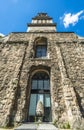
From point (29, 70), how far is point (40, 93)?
5.69 ft

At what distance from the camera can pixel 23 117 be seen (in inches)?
267

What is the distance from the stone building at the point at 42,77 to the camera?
690 cm

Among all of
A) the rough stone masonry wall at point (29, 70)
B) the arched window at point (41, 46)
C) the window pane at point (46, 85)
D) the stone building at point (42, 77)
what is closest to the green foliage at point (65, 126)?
the stone building at point (42, 77)

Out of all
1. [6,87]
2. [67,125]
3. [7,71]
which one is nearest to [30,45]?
[7,71]

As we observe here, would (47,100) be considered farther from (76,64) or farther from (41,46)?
(41,46)

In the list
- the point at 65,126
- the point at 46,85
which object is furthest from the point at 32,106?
the point at 65,126

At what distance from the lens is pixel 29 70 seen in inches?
369

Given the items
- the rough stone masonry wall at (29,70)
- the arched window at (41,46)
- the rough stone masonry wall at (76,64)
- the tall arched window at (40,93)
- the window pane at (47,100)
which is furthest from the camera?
the arched window at (41,46)

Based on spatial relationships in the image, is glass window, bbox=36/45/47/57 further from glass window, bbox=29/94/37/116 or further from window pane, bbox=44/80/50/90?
glass window, bbox=29/94/37/116

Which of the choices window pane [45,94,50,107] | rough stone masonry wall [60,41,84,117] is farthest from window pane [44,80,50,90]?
rough stone masonry wall [60,41,84,117]

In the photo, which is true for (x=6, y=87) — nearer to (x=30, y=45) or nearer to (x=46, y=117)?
(x=46, y=117)

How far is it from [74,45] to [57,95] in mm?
5695

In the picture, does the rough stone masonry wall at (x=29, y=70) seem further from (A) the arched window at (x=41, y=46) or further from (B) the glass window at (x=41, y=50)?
(B) the glass window at (x=41, y=50)

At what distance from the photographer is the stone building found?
22.6 ft
